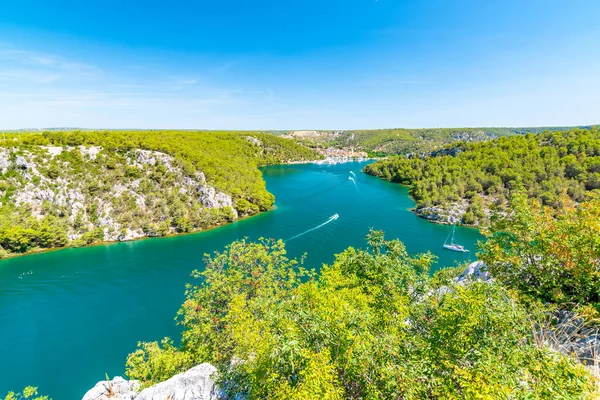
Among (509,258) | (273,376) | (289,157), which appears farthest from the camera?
(289,157)

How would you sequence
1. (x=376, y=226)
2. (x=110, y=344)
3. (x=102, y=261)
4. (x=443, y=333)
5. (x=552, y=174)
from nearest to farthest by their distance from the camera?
1. (x=443, y=333)
2. (x=110, y=344)
3. (x=102, y=261)
4. (x=376, y=226)
5. (x=552, y=174)

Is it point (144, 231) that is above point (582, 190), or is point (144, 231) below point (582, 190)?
below

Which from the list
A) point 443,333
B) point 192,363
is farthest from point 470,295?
point 192,363

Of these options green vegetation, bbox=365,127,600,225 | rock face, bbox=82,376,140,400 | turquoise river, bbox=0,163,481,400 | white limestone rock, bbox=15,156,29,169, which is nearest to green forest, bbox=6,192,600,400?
rock face, bbox=82,376,140,400

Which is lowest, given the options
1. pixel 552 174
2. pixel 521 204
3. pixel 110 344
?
pixel 110 344

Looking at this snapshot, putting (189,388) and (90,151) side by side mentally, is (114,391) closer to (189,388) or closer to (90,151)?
(189,388)

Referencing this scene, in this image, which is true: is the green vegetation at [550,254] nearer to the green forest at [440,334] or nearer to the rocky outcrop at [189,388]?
the green forest at [440,334]

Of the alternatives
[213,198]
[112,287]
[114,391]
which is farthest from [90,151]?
[114,391]

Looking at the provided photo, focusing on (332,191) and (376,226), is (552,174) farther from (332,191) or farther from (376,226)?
(332,191)
